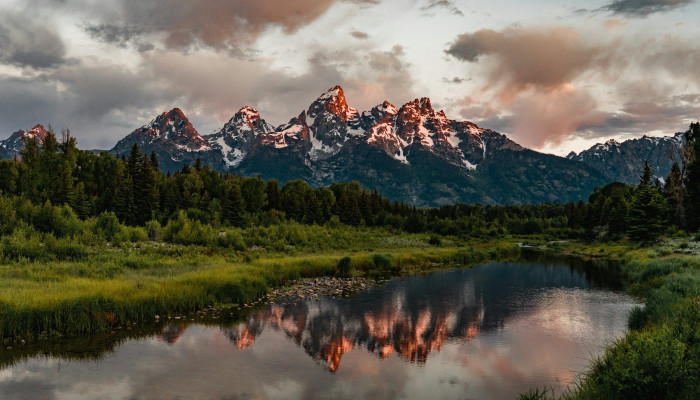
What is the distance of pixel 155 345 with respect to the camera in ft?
70.8

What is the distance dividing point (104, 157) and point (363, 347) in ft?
342

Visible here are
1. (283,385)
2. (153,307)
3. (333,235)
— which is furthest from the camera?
(333,235)

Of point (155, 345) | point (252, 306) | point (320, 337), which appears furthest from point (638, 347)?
point (252, 306)

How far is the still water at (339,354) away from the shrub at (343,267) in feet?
40.1

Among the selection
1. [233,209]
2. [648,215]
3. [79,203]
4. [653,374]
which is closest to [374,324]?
[653,374]

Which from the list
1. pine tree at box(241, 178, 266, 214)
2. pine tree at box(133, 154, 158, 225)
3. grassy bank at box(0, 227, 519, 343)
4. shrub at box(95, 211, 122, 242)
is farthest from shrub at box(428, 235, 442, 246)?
shrub at box(95, 211, 122, 242)

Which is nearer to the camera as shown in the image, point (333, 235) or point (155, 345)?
point (155, 345)

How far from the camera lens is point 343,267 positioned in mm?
46875

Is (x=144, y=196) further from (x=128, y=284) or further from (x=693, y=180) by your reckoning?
(x=693, y=180)

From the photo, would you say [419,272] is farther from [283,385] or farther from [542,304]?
[283,385]

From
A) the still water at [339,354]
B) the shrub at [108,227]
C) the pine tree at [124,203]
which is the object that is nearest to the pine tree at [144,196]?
the pine tree at [124,203]

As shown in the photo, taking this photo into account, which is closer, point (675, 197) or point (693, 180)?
point (693, 180)

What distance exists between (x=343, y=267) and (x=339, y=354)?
82.4ft

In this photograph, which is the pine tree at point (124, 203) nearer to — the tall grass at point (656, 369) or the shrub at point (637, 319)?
the shrub at point (637, 319)
